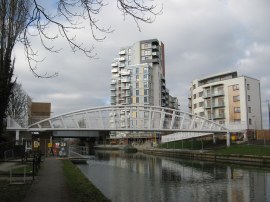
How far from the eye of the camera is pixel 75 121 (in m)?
61.1

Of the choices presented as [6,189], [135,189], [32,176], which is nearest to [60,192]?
[6,189]

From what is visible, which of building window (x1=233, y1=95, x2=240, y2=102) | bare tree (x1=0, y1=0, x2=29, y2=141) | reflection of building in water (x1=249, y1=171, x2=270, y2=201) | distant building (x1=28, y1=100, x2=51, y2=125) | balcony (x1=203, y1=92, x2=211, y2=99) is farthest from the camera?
balcony (x1=203, y1=92, x2=211, y2=99)

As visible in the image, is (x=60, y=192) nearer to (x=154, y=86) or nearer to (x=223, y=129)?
(x=223, y=129)

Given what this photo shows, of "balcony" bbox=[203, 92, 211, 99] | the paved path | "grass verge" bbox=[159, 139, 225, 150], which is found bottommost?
the paved path

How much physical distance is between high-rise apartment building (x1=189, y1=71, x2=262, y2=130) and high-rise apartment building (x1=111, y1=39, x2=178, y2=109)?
41475mm

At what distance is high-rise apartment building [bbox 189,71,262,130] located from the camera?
80.8m

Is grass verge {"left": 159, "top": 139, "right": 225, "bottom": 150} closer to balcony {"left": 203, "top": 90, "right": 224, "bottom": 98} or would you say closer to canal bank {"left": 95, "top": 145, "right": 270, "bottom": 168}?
canal bank {"left": 95, "top": 145, "right": 270, "bottom": 168}

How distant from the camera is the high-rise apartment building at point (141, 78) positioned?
13162cm

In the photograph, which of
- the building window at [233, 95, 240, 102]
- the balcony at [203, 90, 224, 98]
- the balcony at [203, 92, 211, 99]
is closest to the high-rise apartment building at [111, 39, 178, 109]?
the balcony at [203, 92, 211, 99]

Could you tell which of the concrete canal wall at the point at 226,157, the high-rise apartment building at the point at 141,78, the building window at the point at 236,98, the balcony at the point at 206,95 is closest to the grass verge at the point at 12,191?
the concrete canal wall at the point at 226,157

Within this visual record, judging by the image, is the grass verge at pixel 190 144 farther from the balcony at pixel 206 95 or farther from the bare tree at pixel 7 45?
the bare tree at pixel 7 45

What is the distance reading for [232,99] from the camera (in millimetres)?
82812

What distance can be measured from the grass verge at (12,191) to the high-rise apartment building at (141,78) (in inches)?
4393

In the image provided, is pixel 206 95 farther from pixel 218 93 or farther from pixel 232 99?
pixel 232 99
